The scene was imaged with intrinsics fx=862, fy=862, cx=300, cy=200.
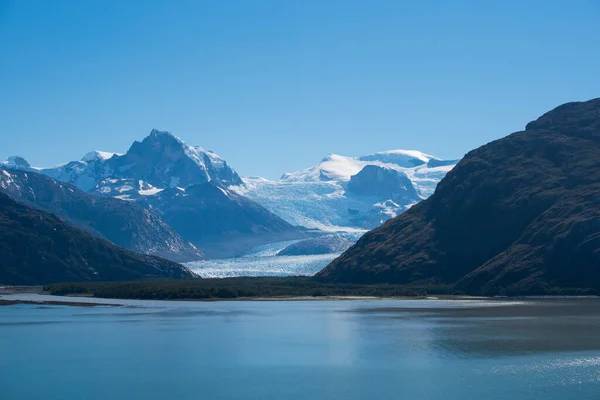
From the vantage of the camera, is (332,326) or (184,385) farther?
(332,326)

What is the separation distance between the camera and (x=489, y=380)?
74.8 meters

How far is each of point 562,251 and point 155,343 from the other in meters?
111

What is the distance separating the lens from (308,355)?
302ft

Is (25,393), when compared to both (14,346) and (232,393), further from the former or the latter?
(14,346)

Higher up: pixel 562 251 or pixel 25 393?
pixel 562 251

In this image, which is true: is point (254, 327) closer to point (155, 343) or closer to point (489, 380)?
point (155, 343)

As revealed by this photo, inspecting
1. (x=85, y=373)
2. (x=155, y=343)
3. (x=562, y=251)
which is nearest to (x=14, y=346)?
(x=155, y=343)

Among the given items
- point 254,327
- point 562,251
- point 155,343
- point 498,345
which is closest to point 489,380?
point 498,345

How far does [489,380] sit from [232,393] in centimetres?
2230

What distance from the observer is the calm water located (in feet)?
237

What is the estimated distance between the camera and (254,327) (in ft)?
405

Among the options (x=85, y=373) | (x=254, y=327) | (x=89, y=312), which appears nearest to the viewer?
(x=85, y=373)

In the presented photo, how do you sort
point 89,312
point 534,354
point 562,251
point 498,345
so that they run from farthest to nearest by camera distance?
point 562,251 < point 89,312 < point 498,345 < point 534,354

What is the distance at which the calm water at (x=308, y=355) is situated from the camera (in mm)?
72250
